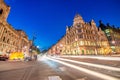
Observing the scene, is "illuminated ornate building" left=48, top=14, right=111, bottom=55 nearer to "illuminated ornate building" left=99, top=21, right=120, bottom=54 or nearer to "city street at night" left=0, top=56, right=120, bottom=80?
"illuminated ornate building" left=99, top=21, right=120, bottom=54

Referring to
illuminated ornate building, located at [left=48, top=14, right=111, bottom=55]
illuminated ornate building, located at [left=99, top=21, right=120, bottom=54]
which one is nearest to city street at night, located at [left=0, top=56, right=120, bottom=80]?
illuminated ornate building, located at [left=48, top=14, right=111, bottom=55]

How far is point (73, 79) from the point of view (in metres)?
6.50

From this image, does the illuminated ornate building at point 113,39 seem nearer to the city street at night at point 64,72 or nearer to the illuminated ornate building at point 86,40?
the illuminated ornate building at point 86,40

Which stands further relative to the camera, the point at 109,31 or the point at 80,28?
the point at 109,31

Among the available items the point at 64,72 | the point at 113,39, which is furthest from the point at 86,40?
the point at 64,72

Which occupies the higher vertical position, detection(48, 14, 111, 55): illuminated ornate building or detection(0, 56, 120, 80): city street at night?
detection(48, 14, 111, 55): illuminated ornate building

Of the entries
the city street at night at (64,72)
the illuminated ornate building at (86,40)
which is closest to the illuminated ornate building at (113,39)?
the illuminated ornate building at (86,40)

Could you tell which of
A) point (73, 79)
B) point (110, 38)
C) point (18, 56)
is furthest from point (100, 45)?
point (73, 79)

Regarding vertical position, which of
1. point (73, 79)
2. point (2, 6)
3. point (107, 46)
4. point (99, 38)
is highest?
point (2, 6)

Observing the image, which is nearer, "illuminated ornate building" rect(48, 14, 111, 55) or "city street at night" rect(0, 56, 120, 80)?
"city street at night" rect(0, 56, 120, 80)

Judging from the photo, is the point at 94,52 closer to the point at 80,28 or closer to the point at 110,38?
the point at 80,28

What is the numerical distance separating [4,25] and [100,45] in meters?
57.4

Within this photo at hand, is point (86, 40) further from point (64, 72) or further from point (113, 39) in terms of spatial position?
point (64, 72)

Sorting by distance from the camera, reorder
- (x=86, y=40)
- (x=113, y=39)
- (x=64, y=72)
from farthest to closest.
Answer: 1. (x=113, y=39)
2. (x=86, y=40)
3. (x=64, y=72)
